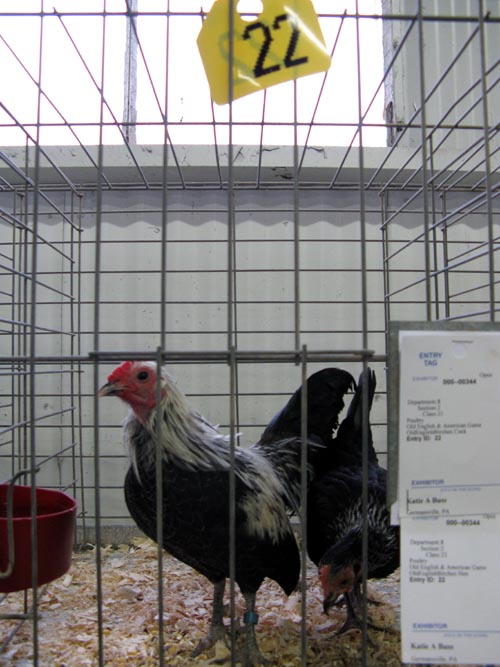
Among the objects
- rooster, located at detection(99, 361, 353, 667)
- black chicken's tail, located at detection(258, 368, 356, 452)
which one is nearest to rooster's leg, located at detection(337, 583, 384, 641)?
rooster, located at detection(99, 361, 353, 667)

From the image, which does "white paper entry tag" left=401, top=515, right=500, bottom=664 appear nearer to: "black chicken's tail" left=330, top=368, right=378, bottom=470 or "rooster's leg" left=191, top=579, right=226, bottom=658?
"rooster's leg" left=191, top=579, right=226, bottom=658

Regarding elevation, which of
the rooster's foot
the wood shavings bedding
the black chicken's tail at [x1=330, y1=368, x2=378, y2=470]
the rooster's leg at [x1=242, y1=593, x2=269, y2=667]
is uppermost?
the black chicken's tail at [x1=330, y1=368, x2=378, y2=470]

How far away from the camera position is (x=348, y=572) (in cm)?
105

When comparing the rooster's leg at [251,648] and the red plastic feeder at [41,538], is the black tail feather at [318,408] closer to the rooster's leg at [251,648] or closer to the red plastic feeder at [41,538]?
the rooster's leg at [251,648]

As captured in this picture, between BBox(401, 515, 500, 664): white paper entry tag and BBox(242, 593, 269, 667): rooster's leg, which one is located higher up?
BBox(401, 515, 500, 664): white paper entry tag

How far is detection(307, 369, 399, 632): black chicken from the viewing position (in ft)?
3.45

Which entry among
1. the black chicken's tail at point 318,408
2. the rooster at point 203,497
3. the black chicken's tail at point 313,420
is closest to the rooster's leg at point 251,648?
the rooster at point 203,497

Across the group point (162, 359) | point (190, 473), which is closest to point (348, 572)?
point (190, 473)

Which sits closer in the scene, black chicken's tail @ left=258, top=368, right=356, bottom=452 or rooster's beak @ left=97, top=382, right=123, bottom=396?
rooster's beak @ left=97, top=382, right=123, bottom=396

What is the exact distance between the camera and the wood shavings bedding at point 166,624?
1.04 metres

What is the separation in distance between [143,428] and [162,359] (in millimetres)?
461

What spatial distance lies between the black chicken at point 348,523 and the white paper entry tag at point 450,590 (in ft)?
1.25

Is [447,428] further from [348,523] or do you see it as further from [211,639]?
[211,639]

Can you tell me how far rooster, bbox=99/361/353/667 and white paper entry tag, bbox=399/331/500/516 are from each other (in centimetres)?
47
